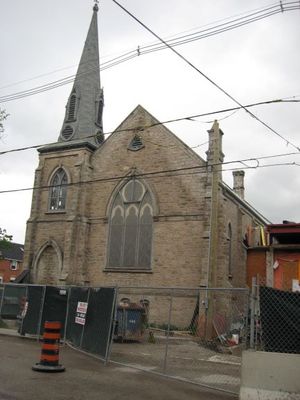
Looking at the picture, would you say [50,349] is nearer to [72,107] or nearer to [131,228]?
[131,228]

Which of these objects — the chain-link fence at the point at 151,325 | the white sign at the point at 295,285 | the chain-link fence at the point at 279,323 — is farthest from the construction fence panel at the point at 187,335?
the white sign at the point at 295,285

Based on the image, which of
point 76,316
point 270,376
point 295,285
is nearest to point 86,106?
point 295,285

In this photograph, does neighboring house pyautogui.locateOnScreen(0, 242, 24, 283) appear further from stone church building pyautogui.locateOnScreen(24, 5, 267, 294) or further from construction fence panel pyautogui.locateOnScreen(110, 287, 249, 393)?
construction fence panel pyautogui.locateOnScreen(110, 287, 249, 393)

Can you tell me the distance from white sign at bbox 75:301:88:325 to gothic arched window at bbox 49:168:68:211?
14235 millimetres

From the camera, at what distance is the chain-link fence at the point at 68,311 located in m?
12.6

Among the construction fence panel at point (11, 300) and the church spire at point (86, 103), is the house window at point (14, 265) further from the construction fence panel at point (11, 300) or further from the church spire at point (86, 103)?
the construction fence panel at point (11, 300)

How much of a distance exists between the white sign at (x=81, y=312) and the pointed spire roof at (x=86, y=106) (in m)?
15.1

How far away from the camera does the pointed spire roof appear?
1154 inches

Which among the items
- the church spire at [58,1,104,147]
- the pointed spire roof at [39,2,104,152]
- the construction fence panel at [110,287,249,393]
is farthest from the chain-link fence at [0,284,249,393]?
the church spire at [58,1,104,147]

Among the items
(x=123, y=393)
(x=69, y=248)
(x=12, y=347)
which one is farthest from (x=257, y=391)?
(x=69, y=248)

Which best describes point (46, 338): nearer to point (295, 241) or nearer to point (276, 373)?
point (276, 373)

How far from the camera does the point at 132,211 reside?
2588cm

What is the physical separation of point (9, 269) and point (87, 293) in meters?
51.3

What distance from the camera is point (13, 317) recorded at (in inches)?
741
